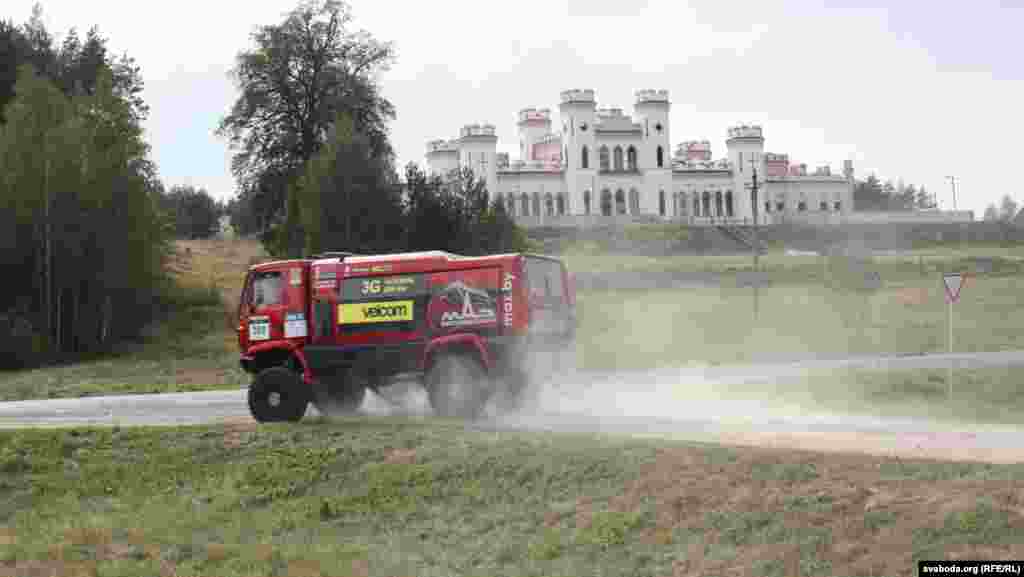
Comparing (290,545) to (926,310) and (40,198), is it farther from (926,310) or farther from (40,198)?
(926,310)

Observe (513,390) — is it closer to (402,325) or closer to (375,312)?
(402,325)

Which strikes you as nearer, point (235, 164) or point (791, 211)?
point (235, 164)

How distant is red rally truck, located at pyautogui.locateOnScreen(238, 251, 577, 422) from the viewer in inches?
877

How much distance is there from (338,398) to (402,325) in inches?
107

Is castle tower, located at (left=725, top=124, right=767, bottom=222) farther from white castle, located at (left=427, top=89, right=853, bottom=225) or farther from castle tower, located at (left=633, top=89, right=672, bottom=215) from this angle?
castle tower, located at (left=633, top=89, right=672, bottom=215)

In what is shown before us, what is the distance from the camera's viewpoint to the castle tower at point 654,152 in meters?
129

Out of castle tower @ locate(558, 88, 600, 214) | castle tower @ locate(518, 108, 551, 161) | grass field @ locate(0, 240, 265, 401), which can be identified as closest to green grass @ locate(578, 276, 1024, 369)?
grass field @ locate(0, 240, 265, 401)

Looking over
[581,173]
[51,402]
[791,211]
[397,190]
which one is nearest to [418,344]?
[51,402]

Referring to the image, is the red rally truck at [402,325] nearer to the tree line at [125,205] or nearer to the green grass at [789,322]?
the green grass at [789,322]

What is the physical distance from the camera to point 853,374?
106 ft

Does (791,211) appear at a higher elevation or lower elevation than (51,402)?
higher

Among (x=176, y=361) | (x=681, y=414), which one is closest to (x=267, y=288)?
(x=681, y=414)

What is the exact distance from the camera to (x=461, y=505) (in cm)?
1780

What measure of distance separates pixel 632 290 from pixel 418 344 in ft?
142
